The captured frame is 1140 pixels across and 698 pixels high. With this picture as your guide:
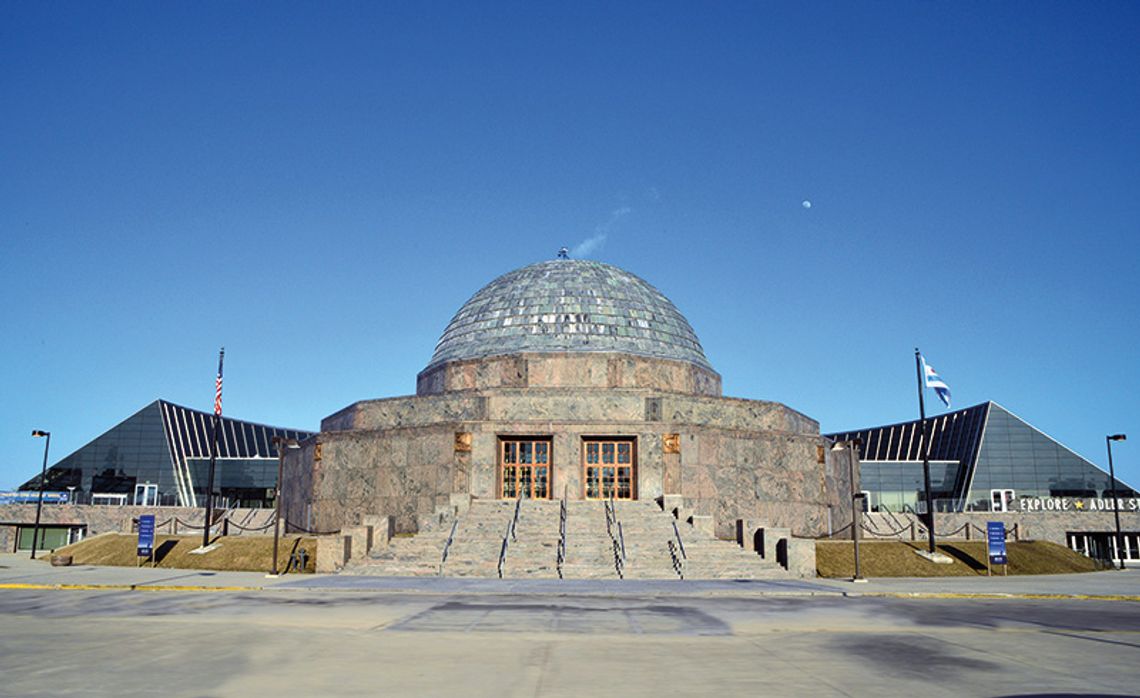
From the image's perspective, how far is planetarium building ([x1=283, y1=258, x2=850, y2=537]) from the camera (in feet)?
73.3

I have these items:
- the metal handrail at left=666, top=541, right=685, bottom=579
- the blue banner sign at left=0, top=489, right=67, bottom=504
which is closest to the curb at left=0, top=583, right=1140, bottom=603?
the metal handrail at left=666, top=541, right=685, bottom=579

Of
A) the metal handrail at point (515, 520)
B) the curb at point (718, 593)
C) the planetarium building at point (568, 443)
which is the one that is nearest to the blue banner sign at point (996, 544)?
the curb at point (718, 593)

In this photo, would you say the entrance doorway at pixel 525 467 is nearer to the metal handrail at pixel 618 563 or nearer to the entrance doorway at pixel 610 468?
the entrance doorway at pixel 610 468

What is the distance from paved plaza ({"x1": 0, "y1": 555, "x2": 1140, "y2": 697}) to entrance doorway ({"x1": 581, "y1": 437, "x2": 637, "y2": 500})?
328 inches

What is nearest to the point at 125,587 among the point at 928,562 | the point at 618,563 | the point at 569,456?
the point at 618,563

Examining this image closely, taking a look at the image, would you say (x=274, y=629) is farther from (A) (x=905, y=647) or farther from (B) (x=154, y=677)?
(A) (x=905, y=647)

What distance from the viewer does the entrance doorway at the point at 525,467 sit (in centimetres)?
2259

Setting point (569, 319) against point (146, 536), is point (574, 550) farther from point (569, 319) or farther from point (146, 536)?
point (569, 319)

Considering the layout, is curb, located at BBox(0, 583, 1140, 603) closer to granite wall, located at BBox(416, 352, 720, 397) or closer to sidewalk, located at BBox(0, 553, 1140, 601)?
→ sidewalk, located at BBox(0, 553, 1140, 601)

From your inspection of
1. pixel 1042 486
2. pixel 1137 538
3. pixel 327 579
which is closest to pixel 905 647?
pixel 327 579

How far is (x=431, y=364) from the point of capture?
30375 millimetres

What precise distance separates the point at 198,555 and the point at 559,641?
48.9 ft

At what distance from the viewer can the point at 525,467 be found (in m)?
22.8

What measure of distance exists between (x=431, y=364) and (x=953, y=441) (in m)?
29.5
